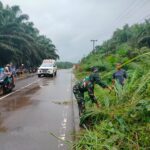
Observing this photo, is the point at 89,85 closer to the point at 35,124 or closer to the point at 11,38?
the point at 35,124

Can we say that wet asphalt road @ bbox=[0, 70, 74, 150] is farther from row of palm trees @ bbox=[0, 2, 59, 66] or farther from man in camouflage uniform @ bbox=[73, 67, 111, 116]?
row of palm trees @ bbox=[0, 2, 59, 66]

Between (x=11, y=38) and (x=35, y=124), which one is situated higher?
(x=11, y=38)

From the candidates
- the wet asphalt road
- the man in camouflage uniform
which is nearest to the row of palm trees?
the wet asphalt road

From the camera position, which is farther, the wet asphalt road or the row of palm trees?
the row of palm trees

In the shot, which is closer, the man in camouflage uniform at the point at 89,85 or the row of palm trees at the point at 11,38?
the man in camouflage uniform at the point at 89,85

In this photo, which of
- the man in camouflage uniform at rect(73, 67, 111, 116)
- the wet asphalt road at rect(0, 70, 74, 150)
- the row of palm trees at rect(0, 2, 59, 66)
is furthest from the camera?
the row of palm trees at rect(0, 2, 59, 66)

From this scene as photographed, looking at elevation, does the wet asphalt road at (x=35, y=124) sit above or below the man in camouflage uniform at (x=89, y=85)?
below

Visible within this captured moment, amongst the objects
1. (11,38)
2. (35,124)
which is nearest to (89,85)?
(35,124)

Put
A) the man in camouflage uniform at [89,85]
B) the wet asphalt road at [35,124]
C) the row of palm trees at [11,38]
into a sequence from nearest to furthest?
the wet asphalt road at [35,124] < the man in camouflage uniform at [89,85] < the row of palm trees at [11,38]

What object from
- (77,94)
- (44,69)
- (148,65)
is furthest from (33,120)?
(44,69)

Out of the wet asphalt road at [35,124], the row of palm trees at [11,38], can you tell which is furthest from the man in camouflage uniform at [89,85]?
the row of palm trees at [11,38]

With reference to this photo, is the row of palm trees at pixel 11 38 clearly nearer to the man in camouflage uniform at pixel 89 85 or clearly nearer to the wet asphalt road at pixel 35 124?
the wet asphalt road at pixel 35 124

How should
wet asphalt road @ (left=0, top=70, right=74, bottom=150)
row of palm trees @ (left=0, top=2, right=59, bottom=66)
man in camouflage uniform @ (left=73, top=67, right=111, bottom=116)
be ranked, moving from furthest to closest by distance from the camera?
row of palm trees @ (left=0, top=2, right=59, bottom=66), man in camouflage uniform @ (left=73, top=67, right=111, bottom=116), wet asphalt road @ (left=0, top=70, right=74, bottom=150)

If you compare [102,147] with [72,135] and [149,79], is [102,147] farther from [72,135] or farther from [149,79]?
[72,135]
